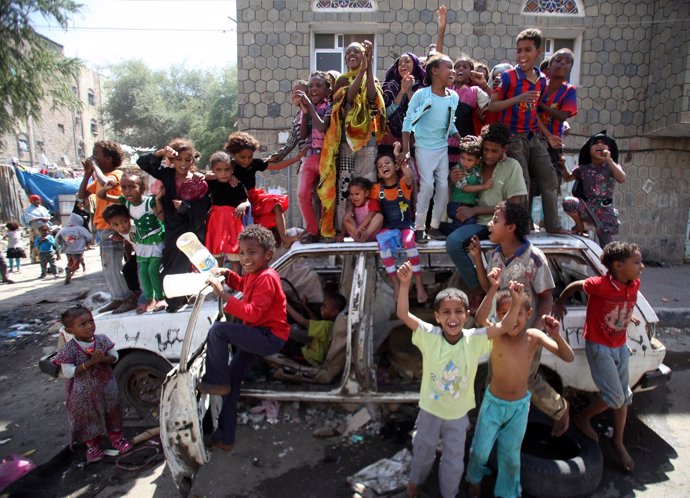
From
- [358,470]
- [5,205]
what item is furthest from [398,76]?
[5,205]

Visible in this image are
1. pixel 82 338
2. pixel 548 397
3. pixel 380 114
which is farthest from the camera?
pixel 380 114

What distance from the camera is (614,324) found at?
10.0 feet

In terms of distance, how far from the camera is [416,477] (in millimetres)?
2738

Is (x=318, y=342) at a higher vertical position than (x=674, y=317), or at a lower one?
higher

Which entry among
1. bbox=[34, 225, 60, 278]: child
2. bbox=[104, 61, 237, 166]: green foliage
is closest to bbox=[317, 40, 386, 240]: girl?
bbox=[34, 225, 60, 278]: child

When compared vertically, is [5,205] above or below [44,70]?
below

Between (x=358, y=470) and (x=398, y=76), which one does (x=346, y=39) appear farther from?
(x=358, y=470)

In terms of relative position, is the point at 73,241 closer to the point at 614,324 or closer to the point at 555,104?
the point at 555,104

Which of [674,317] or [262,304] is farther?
[674,317]

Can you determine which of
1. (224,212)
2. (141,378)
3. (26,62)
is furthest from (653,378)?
(26,62)

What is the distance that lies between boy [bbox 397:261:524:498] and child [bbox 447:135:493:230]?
1390 mm

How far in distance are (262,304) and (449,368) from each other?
1261 mm

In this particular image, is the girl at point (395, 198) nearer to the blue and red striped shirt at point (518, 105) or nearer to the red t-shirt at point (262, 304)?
the red t-shirt at point (262, 304)

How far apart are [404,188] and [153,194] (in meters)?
2.38
